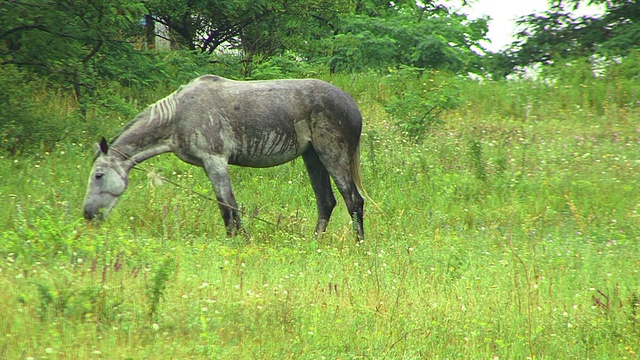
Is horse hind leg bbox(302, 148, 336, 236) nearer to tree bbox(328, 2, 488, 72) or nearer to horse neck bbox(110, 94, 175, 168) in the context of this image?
horse neck bbox(110, 94, 175, 168)

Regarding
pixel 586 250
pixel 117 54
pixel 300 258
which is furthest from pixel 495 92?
pixel 300 258

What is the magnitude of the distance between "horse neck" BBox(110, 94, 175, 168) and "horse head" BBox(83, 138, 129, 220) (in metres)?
0.11

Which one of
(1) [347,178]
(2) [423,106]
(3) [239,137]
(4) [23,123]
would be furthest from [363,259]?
(4) [23,123]

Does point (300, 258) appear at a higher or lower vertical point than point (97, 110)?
lower

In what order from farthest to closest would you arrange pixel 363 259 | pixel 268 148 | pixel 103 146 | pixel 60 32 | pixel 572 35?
pixel 572 35, pixel 60 32, pixel 268 148, pixel 103 146, pixel 363 259

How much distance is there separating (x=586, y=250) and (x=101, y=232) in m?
5.00

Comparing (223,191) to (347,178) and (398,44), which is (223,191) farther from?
(398,44)

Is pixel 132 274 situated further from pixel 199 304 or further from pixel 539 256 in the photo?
pixel 539 256

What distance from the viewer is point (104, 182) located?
9.31 metres

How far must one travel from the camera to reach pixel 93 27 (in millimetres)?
12906

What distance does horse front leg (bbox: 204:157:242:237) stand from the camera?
943 centimetres

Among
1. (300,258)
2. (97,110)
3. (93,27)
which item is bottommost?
(300,258)

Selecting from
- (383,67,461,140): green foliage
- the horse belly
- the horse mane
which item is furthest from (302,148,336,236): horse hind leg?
(383,67,461,140): green foliage

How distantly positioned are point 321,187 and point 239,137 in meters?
1.23
